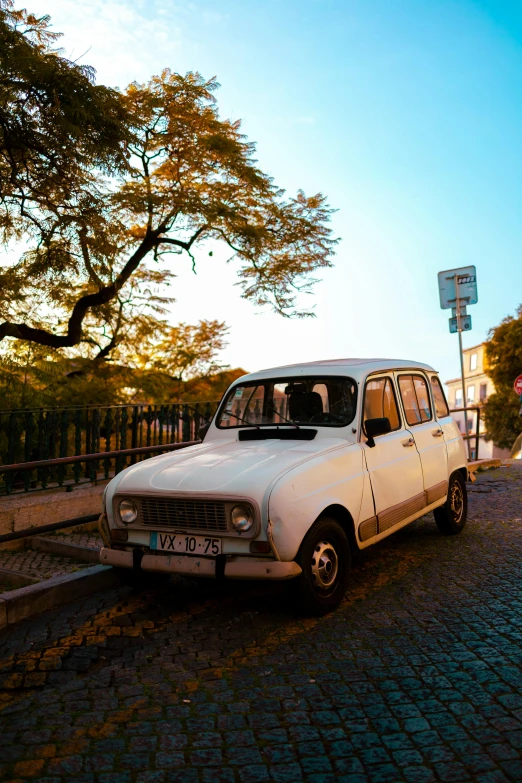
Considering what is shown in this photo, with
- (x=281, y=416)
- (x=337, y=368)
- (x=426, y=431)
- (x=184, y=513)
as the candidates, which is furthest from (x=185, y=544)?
(x=426, y=431)

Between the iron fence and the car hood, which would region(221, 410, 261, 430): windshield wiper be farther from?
the iron fence

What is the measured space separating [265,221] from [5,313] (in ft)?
25.4

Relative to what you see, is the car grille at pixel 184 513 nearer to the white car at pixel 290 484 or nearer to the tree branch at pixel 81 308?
the white car at pixel 290 484

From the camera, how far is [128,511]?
17.6 ft

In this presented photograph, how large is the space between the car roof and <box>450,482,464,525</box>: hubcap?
1.65m

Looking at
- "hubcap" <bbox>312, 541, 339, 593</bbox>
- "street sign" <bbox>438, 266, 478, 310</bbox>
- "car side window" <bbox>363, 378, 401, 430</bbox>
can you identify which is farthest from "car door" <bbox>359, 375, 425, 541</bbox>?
"street sign" <bbox>438, 266, 478, 310</bbox>

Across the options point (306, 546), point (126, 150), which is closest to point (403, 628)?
point (306, 546)

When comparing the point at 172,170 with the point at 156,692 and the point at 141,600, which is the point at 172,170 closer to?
the point at 141,600

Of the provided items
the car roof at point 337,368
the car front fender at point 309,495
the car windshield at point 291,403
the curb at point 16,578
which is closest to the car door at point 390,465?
the car roof at point 337,368

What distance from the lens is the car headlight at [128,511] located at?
533 centimetres

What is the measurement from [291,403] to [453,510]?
2696 millimetres

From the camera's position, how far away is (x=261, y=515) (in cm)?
467

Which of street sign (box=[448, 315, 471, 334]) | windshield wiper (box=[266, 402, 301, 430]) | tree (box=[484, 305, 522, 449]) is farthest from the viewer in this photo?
tree (box=[484, 305, 522, 449])

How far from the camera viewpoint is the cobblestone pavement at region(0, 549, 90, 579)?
20.9 feet
